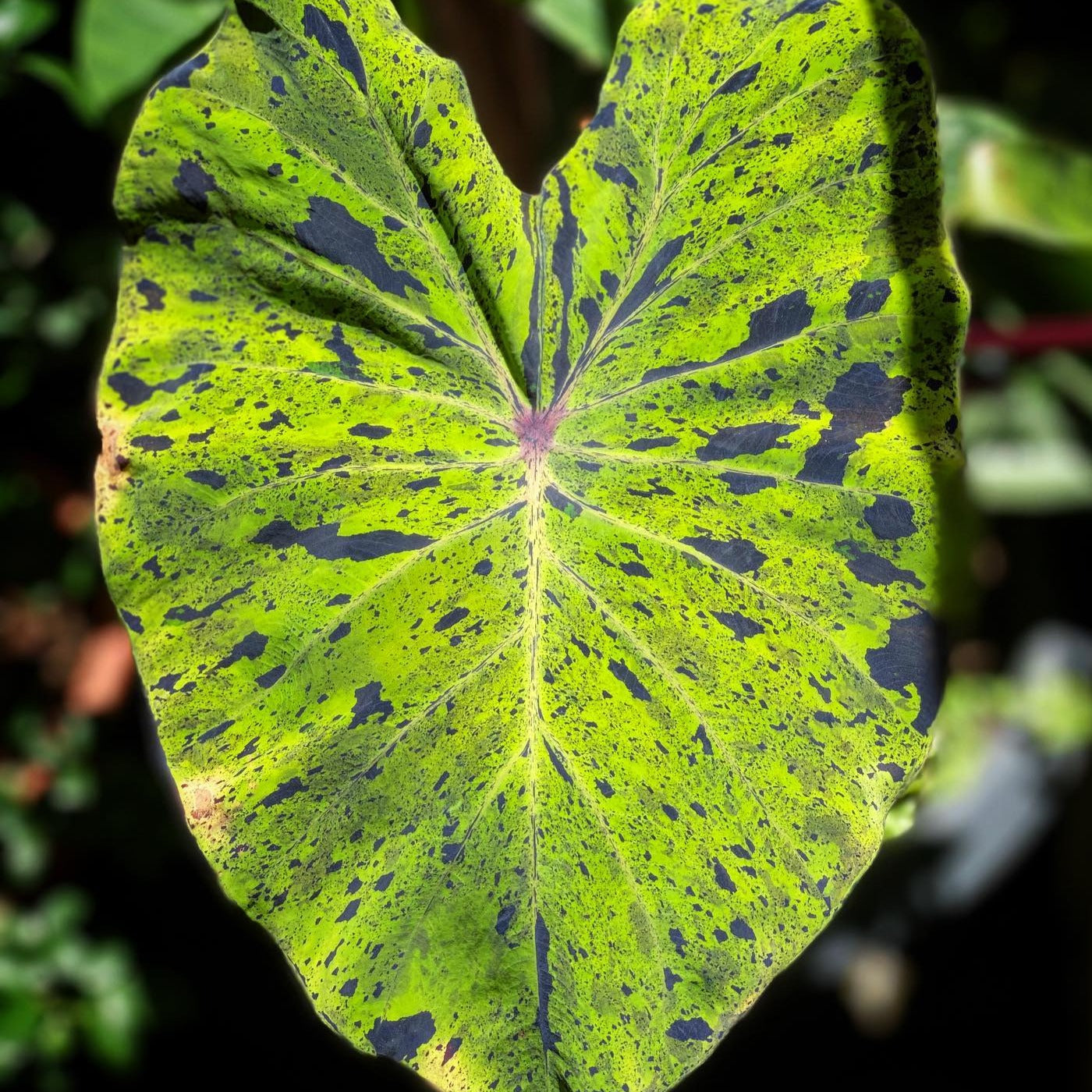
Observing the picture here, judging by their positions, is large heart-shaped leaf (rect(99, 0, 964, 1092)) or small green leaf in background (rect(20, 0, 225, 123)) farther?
small green leaf in background (rect(20, 0, 225, 123))

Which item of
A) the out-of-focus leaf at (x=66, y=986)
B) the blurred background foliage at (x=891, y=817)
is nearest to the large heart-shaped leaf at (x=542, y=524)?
the blurred background foliage at (x=891, y=817)

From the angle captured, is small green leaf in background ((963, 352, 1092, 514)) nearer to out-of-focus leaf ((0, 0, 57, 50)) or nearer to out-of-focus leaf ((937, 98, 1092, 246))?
out-of-focus leaf ((937, 98, 1092, 246))

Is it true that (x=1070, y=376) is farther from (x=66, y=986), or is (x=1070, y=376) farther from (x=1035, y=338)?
(x=66, y=986)

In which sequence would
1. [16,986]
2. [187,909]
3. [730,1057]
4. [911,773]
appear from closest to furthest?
[911,773] → [16,986] → [187,909] → [730,1057]

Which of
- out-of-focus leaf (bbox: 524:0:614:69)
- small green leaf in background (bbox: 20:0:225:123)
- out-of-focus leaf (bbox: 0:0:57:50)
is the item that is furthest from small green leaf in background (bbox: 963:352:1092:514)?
out-of-focus leaf (bbox: 0:0:57:50)

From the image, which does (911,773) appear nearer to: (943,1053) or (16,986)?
(16,986)

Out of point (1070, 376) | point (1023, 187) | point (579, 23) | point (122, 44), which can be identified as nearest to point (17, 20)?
point (122, 44)

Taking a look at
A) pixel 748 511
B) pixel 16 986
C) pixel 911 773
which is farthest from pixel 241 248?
pixel 16 986
